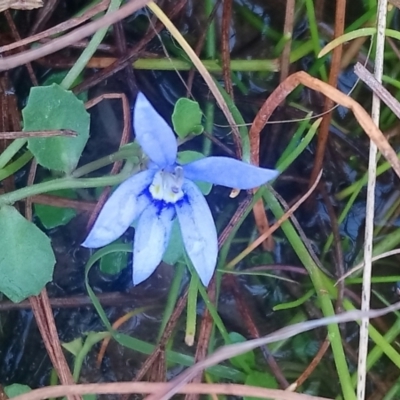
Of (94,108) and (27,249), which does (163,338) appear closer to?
(27,249)

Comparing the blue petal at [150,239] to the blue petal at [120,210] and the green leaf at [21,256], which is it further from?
the green leaf at [21,256]

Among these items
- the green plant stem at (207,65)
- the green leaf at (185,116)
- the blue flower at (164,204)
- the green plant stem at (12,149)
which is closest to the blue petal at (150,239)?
the blue flower at (164,204)

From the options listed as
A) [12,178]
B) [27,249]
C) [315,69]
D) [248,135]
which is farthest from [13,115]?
[315,69]

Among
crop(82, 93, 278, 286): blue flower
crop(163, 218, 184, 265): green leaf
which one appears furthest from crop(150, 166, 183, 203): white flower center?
crop(163, 218, 184, 265): green leaf

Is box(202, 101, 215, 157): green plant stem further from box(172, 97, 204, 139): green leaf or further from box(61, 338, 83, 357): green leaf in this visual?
box(61, 338, 83, 357): green leaf

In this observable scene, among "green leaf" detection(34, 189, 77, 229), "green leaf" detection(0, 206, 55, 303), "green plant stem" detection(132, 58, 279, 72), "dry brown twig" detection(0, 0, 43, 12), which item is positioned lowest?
"green leaf" detection(34, 189, 77, 229)

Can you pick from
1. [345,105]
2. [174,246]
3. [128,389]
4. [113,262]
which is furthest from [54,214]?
[345,105]

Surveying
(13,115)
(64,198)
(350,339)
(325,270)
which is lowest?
(350,339)
